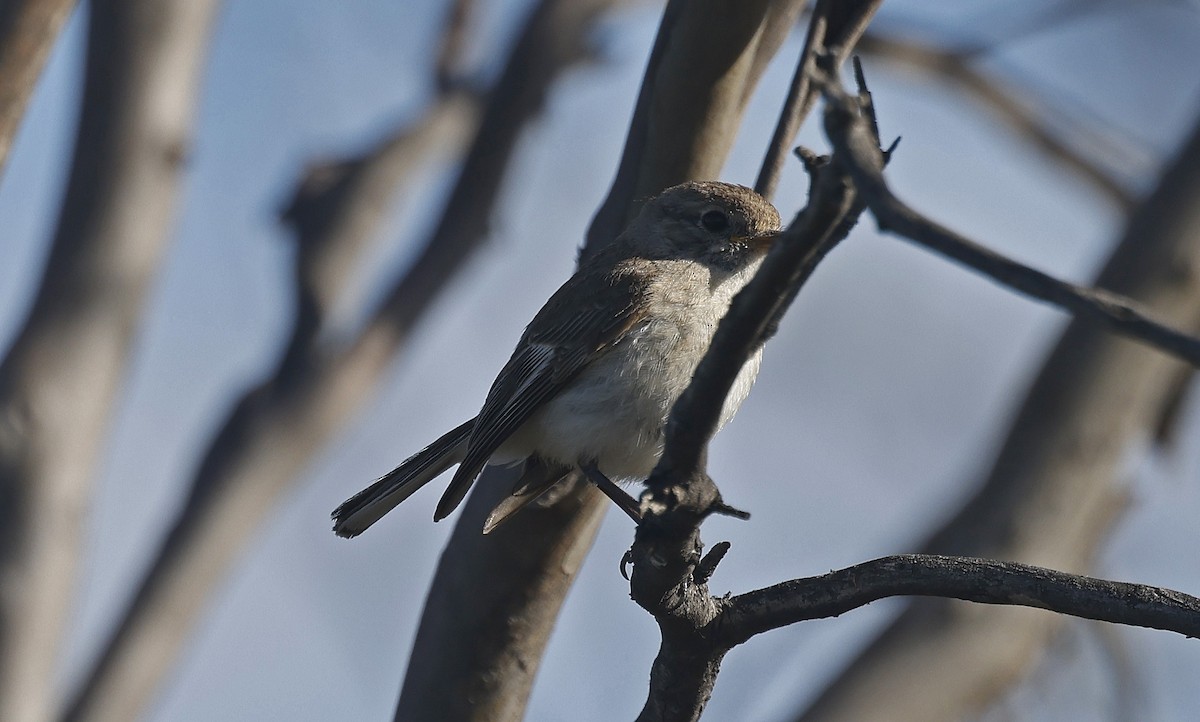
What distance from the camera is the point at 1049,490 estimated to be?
5414mm

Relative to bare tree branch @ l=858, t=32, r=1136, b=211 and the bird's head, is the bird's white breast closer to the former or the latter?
the bird's head

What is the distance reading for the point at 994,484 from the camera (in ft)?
18.0

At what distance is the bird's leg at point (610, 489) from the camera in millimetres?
3313

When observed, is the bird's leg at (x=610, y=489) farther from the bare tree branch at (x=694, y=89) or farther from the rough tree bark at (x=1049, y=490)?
the rough tree bark at (x=1049, y=490)

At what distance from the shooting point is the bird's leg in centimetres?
331

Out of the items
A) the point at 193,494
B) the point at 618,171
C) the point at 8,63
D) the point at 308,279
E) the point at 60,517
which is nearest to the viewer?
the point at 8,63

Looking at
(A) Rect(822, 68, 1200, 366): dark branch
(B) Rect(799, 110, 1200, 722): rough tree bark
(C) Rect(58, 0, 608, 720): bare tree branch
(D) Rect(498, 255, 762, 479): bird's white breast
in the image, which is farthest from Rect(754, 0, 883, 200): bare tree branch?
(C) Rect(58, 0, 608, 720): bare tree branch

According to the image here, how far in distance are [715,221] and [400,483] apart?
4.16 feet

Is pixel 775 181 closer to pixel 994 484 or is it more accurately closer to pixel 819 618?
pixel 819 618

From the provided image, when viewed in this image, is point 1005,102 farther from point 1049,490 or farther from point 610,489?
point 610,489

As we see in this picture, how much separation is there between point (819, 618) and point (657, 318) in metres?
1.34

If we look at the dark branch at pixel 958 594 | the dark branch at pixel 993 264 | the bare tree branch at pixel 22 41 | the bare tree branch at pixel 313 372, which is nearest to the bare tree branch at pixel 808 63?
the dark branch at pixel 958 594

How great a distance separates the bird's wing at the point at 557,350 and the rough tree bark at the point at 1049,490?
7.76ft

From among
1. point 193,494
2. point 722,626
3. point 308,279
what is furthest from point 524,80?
point 722,626
